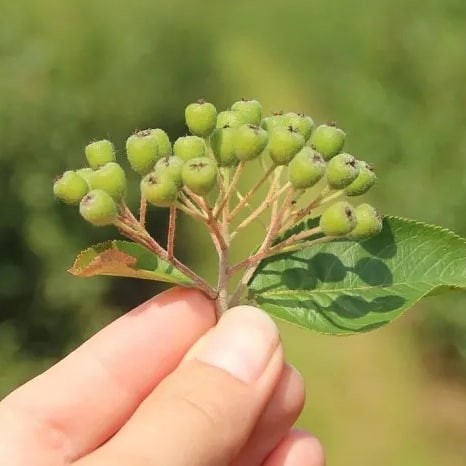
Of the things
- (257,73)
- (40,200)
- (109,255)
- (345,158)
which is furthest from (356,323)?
(257,73)

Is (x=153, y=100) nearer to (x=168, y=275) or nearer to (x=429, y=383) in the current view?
(x=429, y=383)

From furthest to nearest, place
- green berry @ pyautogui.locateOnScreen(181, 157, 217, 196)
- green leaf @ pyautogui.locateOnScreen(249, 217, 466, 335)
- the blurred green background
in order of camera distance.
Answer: the blurred green background
green leaf @ pyautogui.locateOnScreen(249, 217, 466, 335)
green berry @ pyautogui.locateOnScreen(181, 157, 217, 196)

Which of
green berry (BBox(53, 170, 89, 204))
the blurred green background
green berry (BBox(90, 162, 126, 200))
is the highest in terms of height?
green berry (BBox(90, 162, 126, 200))

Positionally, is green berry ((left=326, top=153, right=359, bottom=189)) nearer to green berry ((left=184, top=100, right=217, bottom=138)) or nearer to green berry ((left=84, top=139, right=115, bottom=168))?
green berry ((left=184, top=100, right=217, bottom=138))

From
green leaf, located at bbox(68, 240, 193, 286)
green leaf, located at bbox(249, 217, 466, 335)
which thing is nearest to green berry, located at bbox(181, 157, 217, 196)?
green leaf, located at bbox(68, 240, 193, 286)

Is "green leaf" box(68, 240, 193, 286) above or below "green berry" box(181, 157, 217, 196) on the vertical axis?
below

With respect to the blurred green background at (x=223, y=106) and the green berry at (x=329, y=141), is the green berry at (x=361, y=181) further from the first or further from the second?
the blurred green background at (x=223, y=106)
